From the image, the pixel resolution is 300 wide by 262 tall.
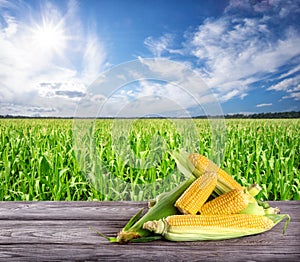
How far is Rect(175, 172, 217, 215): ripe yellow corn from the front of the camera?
1377 millimetres

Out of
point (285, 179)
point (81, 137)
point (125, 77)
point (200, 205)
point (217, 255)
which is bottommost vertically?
point (217, 255)

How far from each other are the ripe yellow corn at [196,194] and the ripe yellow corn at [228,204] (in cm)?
3

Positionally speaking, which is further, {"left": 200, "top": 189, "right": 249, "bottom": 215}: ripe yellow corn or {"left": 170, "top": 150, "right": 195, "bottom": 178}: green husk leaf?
{"left": 170, "top": 150, "right": 195, "bottom": 178}: green husk leaf

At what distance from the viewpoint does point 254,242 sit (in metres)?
1.32

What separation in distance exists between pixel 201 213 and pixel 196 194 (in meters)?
0.07

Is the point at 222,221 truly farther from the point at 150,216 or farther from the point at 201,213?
the point at 150,216

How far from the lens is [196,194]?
141cm

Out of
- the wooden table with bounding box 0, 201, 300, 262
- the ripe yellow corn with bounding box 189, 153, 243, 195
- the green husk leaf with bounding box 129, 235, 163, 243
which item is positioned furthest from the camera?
the ripe yellow corn with bounding box 189, 153, 243, 195

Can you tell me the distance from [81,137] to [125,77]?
50cm

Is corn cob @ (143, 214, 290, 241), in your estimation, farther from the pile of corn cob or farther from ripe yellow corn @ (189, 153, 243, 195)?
ripe yellow corn @ (189, 153, 243, 195)

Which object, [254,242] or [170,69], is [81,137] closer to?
[170,69]

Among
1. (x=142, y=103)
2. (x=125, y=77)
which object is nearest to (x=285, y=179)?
(x=142, y=103)

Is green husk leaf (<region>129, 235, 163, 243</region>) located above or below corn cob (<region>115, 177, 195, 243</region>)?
below

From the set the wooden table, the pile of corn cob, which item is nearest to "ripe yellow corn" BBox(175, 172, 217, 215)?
the pile of corn cob
